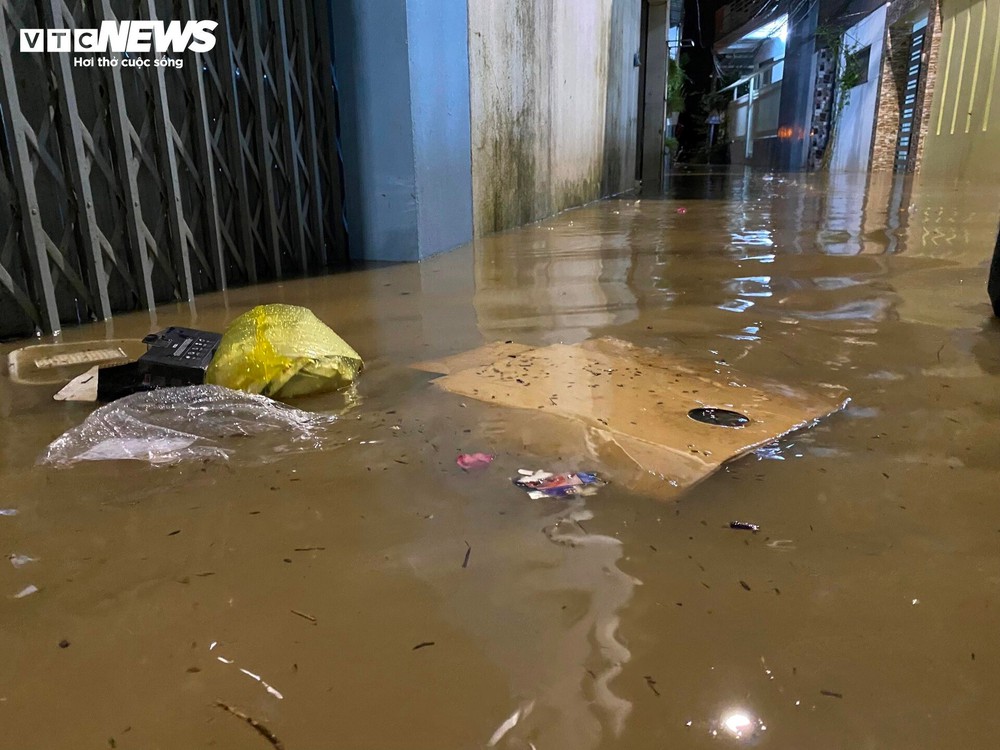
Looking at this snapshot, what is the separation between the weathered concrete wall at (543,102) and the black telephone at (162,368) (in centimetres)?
336

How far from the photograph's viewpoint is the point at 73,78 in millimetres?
2943

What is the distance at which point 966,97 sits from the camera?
11.8 m

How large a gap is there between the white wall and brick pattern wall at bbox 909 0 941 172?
6.88ft

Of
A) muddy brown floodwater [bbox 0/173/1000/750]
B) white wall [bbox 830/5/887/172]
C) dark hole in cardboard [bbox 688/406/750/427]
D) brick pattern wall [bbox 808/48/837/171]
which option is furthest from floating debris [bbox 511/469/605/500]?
brick pattern wall [bbox 808/48/837/171]

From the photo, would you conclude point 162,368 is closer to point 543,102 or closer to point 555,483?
point 555,483

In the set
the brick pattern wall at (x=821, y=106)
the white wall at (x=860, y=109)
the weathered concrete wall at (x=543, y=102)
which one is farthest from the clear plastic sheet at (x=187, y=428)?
the brick pattern wall at (x=821, y=106)

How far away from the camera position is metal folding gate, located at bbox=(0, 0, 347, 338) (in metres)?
2.77

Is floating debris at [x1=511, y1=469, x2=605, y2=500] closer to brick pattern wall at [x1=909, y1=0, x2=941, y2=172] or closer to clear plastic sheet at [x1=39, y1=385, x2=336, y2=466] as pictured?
clear plastic sheet at [x1=39, y1=385, x2=336, y2=466]

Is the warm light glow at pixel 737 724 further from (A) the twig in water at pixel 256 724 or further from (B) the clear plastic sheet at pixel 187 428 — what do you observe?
(B) the clear plastic sheet at pixel 187 428

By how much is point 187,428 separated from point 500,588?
3.36 ft

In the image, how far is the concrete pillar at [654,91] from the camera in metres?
14.0

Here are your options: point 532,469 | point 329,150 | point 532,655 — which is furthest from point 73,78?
point 532,655

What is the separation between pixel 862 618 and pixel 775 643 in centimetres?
16

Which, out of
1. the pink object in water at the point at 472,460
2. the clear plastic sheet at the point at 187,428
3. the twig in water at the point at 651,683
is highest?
the clear plastic sheet at the point at 187,428
